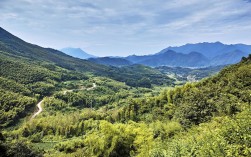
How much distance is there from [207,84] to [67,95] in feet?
318

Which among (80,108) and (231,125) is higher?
(231,125)

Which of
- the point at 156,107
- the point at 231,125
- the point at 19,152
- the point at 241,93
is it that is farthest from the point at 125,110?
the point at 231,125

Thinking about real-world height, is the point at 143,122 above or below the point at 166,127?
below

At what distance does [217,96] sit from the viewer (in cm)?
6269

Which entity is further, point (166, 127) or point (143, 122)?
point (143, 122)

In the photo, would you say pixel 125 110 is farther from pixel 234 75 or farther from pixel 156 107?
pixel 234 75

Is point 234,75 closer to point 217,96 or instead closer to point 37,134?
point 217,96

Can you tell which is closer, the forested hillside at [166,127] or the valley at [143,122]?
the forested hillside at [166,127]

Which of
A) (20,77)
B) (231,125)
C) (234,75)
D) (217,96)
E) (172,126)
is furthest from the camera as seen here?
(20,77)

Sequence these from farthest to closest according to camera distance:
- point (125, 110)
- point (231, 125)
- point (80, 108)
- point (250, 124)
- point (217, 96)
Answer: point (80, 108) < point (125, 110) < point (217, 96) < point (231, 125) < point (250, 124)

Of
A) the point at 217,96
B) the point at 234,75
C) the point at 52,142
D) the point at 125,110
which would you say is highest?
the point at 234,75

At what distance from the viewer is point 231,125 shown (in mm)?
23750

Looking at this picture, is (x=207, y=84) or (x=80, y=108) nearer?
(x=207, y=84)

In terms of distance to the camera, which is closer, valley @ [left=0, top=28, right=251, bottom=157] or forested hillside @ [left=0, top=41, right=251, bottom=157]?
forested hillside @ [left=0, top=41, right=251, bottom=157]
